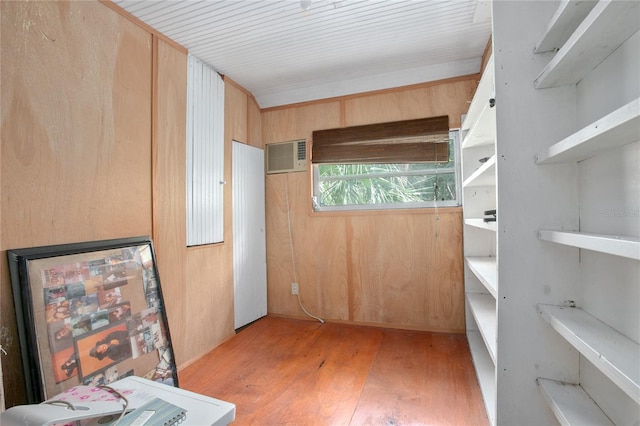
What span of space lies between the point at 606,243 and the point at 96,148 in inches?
87.8

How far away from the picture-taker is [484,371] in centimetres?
183

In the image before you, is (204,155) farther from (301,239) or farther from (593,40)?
(593,40)

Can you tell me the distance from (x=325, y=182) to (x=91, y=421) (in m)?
2.58

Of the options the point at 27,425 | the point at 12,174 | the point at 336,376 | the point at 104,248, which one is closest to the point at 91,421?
the point at 27,425

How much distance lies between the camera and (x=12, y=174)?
4.18ft

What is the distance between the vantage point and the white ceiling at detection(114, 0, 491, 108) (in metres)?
1.80

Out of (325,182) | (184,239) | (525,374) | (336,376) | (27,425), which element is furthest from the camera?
(325,182)

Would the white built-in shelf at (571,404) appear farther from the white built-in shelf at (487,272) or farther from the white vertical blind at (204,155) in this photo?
the white vertical blind at (204,155)

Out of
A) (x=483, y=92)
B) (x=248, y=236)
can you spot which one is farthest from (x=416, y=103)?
(x=248, y=236)

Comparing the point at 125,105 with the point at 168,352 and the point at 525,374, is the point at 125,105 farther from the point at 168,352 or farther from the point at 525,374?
the point at 525,374

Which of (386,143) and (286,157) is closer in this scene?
(386,143)

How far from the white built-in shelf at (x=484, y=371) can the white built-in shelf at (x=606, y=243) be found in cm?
96

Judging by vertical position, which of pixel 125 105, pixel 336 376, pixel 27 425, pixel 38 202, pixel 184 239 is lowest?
pixel 336 376

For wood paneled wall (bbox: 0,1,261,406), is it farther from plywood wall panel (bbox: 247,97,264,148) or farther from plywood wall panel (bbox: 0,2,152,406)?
plywood wall panel (bbox: 247,97,264,148)
